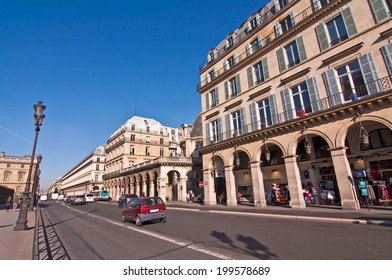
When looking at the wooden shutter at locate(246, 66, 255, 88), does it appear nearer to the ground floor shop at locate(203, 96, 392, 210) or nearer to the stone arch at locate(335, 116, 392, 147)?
the ground floor shop at locate(203, 96, 392, 210)

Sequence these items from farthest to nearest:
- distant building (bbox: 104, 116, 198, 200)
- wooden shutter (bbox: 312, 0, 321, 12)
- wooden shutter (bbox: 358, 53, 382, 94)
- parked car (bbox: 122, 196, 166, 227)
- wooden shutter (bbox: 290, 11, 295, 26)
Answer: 1. distant building (bbox: 104, 116, 198, 200)
2. wooden shutter (bbox: 290, 11, 295, 26)
3. wooden shutter (bbox: 312, 0, 321, 12)
4. wooden shutter (bbox: 358, 53, 382, 94)
5. parked car (bbox: 122, 196, 166, 227)

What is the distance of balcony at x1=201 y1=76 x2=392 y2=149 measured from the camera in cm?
1195

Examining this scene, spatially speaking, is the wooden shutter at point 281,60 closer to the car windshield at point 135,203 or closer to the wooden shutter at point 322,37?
the wooden shutter at point 322,37

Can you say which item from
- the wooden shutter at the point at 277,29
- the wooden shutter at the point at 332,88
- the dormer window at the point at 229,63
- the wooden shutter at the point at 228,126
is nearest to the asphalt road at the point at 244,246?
the wooden shutter at the point at 332,88

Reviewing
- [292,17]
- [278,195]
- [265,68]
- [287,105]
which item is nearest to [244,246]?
[287,105]

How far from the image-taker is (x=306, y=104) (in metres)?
15.9

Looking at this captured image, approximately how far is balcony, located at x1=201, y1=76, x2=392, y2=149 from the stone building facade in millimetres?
60

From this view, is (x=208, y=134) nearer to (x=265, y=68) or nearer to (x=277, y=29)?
(x=265, y=68)

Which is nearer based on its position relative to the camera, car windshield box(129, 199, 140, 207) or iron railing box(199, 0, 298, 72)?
car windshield box(129, 199, 140, 207)

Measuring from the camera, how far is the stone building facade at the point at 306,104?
1278 centimetres

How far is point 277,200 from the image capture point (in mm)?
19172

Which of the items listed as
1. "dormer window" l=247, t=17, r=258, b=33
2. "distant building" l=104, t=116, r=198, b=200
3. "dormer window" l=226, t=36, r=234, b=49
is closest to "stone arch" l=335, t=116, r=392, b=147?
"dormer window" l=247, t=17, r=258, b=33

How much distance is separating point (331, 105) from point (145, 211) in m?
14.0
